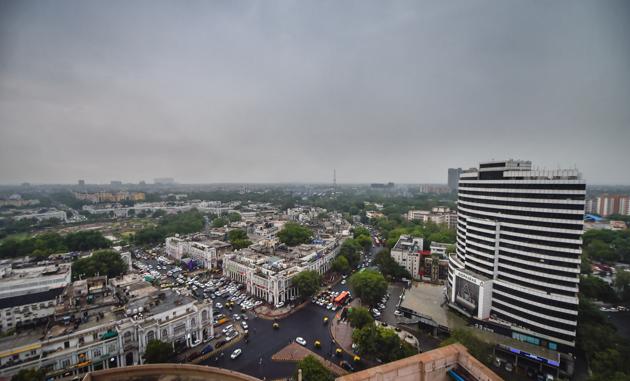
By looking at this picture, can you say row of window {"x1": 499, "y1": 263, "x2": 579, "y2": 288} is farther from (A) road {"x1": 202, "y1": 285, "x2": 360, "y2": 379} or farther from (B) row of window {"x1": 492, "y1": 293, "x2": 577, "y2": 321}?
(A) road {"x1": 202, "y1": 285, "x2": 360, "y2": 379}

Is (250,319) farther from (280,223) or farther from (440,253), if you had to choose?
(280,223)

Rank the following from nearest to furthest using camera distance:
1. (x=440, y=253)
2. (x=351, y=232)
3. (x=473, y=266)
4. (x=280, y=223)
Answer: (x=473, y=266), (x=440, y=253), (x=351, y=232), (x=280, y=223)

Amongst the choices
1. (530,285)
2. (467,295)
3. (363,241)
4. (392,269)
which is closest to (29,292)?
(392,269)

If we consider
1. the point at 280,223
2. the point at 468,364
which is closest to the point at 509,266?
the point at 468,364

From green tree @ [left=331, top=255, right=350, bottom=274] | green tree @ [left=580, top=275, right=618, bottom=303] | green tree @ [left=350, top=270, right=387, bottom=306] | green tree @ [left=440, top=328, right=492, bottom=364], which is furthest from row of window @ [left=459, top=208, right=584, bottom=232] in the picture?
green tree @ [left=331, top=255, right=350, bottom=274]

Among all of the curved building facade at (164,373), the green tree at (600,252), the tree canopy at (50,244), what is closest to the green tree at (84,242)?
the tree canopy at (50,244)
